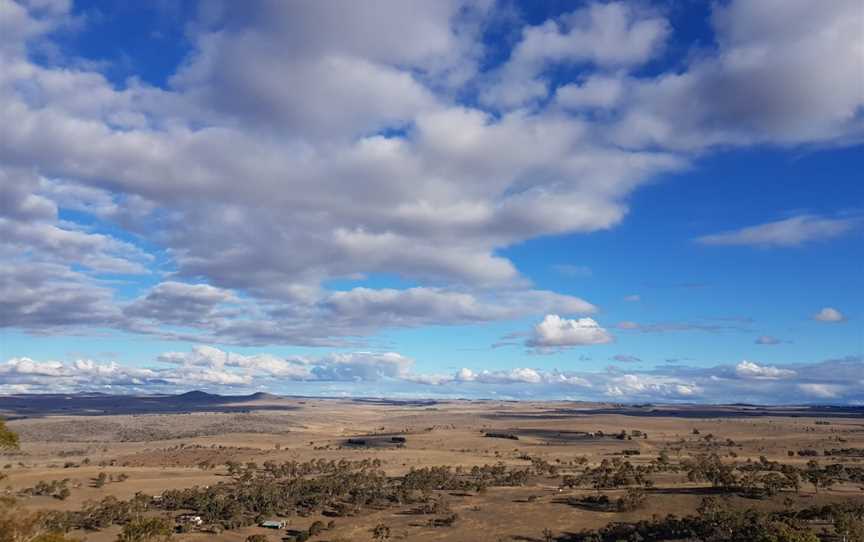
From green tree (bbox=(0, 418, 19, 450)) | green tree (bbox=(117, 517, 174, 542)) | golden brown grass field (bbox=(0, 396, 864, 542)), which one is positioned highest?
green tree (bbox=(0, 418, 19, 450))

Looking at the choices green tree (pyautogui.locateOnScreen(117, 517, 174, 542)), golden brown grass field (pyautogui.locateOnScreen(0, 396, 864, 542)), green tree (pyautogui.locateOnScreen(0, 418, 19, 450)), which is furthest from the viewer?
golden brown grass field (pyautogui.locateOnScreen(0, 396, 864, 542))

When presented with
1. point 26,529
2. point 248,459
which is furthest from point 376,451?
point 26,529

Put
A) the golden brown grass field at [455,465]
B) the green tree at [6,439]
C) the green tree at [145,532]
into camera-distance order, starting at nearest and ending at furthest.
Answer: the green tree at [6,439], the green tree at [145,532], the golden brown grass field at [455,465]

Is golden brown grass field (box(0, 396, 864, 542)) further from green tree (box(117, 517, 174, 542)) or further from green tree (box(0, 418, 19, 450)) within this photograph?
green tree (box(0, 418, 19, 450))

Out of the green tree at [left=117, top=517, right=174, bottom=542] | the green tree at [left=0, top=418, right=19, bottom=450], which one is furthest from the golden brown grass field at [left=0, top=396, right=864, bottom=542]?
the green tree at [left=0, top=418, right=19, bottom=450]

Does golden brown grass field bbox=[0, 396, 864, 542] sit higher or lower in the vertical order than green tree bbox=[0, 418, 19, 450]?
lower

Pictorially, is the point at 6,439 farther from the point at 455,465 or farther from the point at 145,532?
the point at 455,465

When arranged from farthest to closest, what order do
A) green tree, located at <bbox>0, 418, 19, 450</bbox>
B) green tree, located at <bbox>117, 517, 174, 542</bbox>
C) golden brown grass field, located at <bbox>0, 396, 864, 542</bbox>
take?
1. golden brown grass field, located at <bbox>0, 396, 864, 542</bbox>
2. green tree, located at <bbox>117, 517, 174, 542</bbox>
3. green tree, located at <bbox>0, 418, 19, 450</bbox>

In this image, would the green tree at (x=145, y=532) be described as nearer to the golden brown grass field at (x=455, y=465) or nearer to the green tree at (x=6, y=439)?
the green tree at (x=6, y=439)

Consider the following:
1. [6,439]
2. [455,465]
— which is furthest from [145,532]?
[455,465]

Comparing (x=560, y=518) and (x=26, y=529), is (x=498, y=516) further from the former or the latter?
(x=26, y=529)

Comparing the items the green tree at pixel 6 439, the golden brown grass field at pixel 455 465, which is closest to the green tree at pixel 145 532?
the green tree at pixel 6 439
